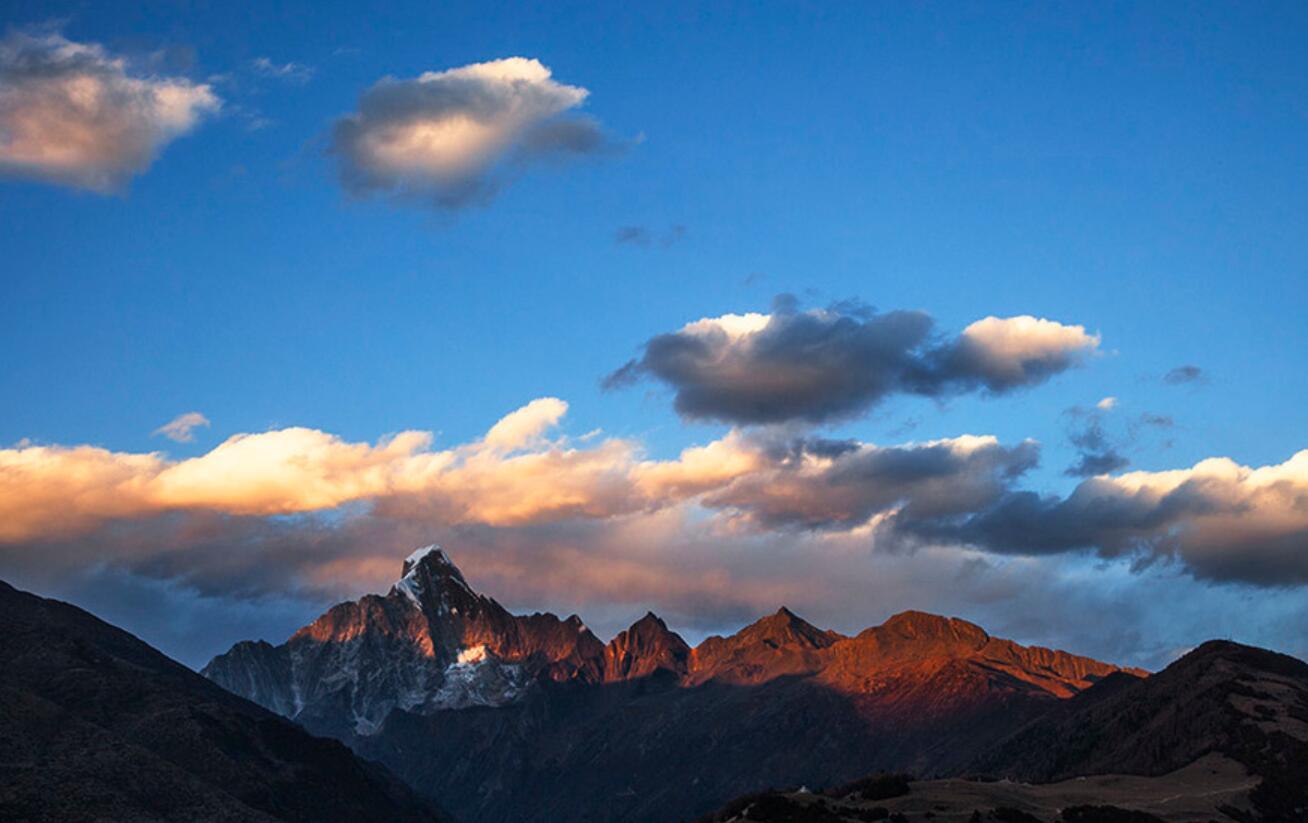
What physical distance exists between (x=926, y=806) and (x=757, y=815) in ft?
75.6

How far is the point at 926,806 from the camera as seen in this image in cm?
17300

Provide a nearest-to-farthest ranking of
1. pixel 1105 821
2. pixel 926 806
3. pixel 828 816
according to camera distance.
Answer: pixel 828 816
pixel 926 806
pixel 1105 821

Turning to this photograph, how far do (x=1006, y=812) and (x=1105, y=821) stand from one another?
1041 inches

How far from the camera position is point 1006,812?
178125 mm

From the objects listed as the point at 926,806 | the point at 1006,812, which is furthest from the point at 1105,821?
the point at 926,806

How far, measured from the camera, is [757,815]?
165250mm

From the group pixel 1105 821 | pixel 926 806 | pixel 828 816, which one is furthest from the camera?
pixel 1105 821

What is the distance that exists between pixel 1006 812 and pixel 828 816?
31115 mm

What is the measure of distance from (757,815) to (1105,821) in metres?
60.7

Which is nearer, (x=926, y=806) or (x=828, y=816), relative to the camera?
(x=828, y=816)

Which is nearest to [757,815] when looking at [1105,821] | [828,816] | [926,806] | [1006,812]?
[828,816]

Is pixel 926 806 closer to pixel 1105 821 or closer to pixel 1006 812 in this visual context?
pixel 1006 812

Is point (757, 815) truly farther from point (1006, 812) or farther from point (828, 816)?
point (1006, 812)

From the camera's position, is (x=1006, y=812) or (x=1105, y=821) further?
(x=1105, y=821)
